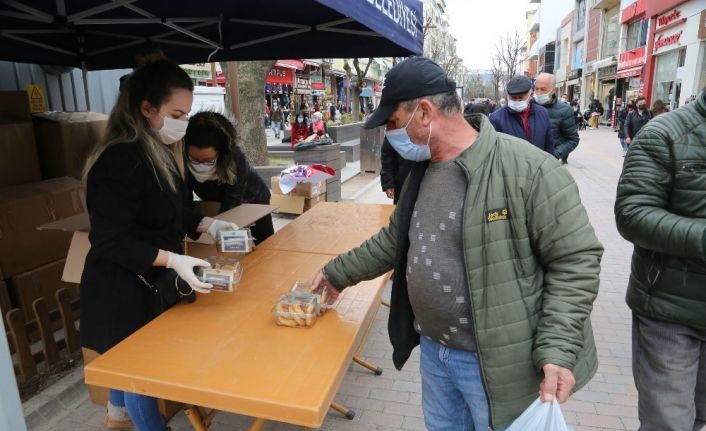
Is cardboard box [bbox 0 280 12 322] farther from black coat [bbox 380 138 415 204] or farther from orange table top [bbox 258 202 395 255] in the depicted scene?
black coat [bbox 380 138 415 204]

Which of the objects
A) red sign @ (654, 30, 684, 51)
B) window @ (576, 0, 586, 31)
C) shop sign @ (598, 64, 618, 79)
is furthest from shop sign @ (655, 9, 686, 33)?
window @ (576, 0, 586, 31)

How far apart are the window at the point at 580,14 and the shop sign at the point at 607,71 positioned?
788cm

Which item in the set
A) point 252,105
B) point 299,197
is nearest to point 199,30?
point 299,197

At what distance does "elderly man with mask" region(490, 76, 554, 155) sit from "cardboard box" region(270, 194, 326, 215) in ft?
11.0

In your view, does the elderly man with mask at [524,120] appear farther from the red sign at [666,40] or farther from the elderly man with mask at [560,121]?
the red sign at [666,40]

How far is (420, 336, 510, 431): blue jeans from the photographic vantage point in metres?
1.61

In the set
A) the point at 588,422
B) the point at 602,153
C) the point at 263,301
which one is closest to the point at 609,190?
the point at 602,153

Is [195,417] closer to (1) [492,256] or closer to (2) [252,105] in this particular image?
(1) [492,256]

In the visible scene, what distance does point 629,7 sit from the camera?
25906mm

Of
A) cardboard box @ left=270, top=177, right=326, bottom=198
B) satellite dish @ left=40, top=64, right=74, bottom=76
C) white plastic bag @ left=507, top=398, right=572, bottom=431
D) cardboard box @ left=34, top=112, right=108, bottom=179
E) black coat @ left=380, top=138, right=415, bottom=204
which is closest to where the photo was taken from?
white plastic bag @ left=507, top=398, right=572, bottom=431

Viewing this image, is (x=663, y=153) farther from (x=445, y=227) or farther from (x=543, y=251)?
(x=445, y=227)

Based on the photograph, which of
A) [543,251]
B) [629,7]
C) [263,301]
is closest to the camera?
[543,251]

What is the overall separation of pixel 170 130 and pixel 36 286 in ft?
7.10

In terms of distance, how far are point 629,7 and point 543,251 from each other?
30637mm
